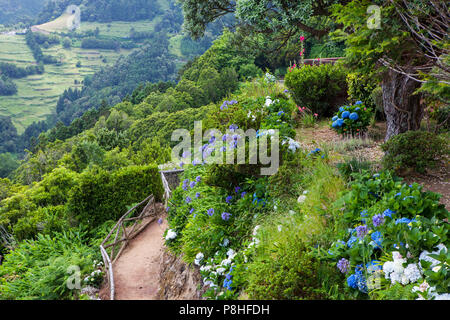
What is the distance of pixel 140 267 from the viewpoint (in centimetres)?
626

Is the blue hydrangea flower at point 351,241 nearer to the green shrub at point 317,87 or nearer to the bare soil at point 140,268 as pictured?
the bare soil at point 140,268

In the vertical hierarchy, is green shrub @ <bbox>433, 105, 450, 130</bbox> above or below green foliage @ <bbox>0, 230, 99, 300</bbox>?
above

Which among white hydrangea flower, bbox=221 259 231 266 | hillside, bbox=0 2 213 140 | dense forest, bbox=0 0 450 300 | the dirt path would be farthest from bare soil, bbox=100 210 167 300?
hillside, bbox=0 2 213 140

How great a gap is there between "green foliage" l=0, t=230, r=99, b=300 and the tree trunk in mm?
5596

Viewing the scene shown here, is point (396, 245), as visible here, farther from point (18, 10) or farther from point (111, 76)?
point (18, 10)

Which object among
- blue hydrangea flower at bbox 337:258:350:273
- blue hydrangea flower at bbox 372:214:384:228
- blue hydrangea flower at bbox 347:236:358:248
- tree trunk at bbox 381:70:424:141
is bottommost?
blue hydrangea flower at bbox 337:258:350:273

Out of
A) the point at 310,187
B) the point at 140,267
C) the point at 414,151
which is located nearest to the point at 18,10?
the point at 140,267

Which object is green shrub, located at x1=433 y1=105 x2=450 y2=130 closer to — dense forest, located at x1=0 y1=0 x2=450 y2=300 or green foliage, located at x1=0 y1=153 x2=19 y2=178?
dense forest, located at x1=0 y1=0 x2=450 y2=300

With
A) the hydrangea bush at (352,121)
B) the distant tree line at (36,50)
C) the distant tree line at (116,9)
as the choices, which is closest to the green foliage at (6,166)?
the hydrangea bush at (352,121)

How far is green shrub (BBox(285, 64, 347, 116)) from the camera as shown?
7.78 m

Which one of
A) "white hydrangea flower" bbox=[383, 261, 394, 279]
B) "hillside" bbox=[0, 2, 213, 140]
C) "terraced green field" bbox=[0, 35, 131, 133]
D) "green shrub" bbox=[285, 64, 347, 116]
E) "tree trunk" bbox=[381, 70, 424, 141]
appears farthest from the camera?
"hillside" bbox=[0, 2, 213, 140]

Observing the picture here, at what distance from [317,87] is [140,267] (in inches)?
206

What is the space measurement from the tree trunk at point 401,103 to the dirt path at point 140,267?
4.41 m

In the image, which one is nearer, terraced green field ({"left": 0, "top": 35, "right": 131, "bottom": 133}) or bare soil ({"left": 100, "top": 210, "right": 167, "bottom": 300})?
bare soil ({"left": 100, "top": 210, "right": 167, "bottom": 300})
